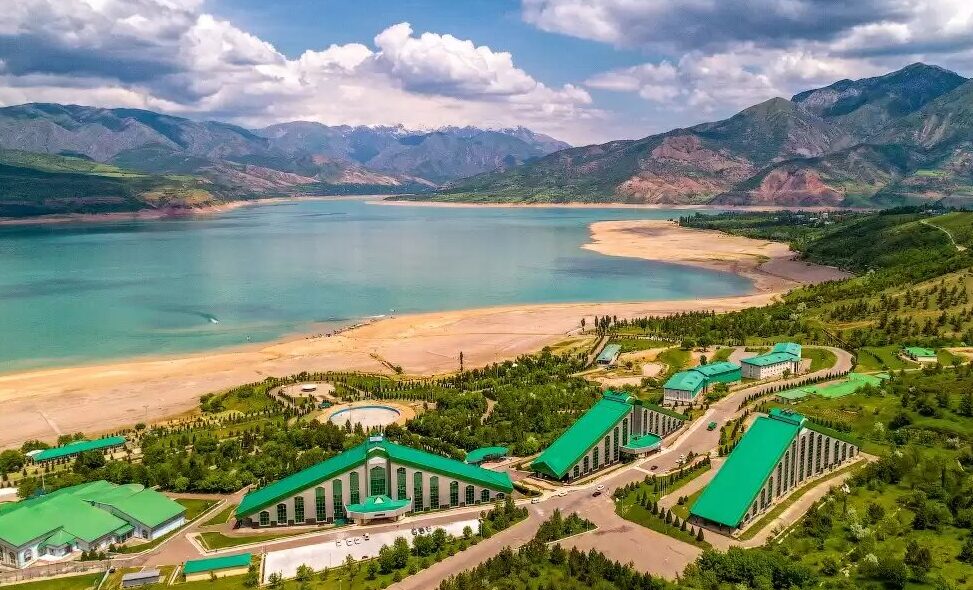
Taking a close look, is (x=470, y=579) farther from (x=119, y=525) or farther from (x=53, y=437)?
(x=53, y=437)

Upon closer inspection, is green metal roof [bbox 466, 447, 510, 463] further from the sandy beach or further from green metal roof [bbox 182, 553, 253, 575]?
the sandy beach

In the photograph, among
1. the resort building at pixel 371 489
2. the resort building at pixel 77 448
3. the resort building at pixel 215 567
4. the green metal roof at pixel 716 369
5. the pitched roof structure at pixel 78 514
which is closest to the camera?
the resort building at pixel 215 567

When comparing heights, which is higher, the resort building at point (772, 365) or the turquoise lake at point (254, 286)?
the resort building at point (772, 365)

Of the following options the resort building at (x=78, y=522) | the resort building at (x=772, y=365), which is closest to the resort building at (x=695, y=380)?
the resort building at (x=772, y=365)

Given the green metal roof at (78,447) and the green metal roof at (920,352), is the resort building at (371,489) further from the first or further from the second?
the green metal roof at (920,352)

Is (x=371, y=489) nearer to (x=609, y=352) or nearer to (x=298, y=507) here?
(x=298, y=507)

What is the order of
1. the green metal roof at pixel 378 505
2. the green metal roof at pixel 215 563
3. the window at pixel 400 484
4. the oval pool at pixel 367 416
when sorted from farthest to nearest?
1. the oval pool at pixel 367 416
2. the window at pixel 400 484
3. the green metal roof at pixel 378 505
4. the green metal roof at pixel 215 563

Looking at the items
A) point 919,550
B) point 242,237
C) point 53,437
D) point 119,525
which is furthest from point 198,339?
point 242,237
